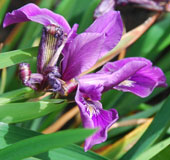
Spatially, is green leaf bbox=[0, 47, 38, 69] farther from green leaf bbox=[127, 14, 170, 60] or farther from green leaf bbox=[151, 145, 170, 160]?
green leaf bbox=[127, 14, 170, 60]

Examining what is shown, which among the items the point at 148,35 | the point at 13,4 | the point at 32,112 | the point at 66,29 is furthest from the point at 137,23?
the point at 32,112

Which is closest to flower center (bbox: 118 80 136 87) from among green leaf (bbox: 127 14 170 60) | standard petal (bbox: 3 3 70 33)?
standard petal (bbox: 3 3 70 33)

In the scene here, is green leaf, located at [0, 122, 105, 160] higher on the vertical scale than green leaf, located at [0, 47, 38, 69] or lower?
lower

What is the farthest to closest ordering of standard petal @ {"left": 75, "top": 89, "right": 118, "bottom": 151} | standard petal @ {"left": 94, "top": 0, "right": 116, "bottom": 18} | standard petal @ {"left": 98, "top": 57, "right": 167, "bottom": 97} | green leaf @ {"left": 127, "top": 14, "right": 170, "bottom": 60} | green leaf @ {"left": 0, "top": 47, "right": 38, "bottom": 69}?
1. green leaf @ {"left": 127, "top": 14, "right": 170, "bottom": 60}
2. standard petal @ {"left": 94, "top": 0, "right": 116, "bottom": 18}
3. standard petal @ {"left": 98, "top": 57, "right": 167, "bottom": 97}
4. green leaf @ {"left": 0, "top": 47, "right": 38, "bottom": 69}
5. standard petal @ {"left": 75, "top": 89, "right": 118, "bottom": 151}

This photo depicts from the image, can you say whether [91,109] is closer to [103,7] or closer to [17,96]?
[17,96]

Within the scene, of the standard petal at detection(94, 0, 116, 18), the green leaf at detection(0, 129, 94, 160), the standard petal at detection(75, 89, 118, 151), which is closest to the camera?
the green leaf at detection(0, 129, 94, 160)

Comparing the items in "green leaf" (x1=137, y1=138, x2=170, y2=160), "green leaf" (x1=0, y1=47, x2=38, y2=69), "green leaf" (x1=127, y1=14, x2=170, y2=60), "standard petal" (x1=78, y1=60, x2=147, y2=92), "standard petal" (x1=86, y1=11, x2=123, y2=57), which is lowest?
"green leaf" (x1=137, y1=138, x2=170, y2=160)

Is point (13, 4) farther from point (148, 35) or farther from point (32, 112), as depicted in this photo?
point (32, 112)

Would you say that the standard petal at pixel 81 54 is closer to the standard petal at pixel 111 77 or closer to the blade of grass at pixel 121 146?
the standard petal at pixel 111 77
